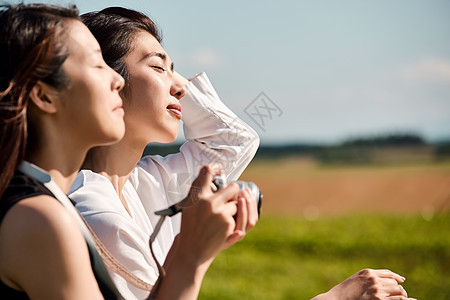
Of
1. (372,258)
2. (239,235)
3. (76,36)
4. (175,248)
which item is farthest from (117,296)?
(372,258)

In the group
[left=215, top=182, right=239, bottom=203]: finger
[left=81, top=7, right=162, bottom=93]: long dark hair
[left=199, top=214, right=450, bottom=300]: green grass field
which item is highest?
[left=81, top=7, right=162, bottom=93]: long dark hair

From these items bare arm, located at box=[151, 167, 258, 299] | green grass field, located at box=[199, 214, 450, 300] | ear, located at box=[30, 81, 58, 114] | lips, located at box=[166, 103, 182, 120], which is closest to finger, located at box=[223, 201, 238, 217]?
bare arm, located at box=[151, 167, 258, 299]

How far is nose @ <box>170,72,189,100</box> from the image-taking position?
153cm

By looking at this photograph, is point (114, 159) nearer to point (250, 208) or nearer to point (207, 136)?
point (207, 136)

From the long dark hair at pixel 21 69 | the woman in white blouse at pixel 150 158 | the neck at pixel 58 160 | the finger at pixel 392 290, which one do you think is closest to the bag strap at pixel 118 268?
the woman in white blouse at pixel 150 158

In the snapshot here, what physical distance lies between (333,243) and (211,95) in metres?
5.05

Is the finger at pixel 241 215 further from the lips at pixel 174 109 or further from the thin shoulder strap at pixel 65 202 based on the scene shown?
the lips at pixel 174 109

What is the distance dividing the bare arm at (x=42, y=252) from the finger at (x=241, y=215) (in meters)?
Answer: 0.28

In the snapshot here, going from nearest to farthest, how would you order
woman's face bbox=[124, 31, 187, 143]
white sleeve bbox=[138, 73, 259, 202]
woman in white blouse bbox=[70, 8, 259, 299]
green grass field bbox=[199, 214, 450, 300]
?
woman in white blouse bbox=[70, 8, 259, 299], woman's face bbox=[124, 31, 187, 143], white sleeve bbox=[138, 73, 259, 202], green grass field bbox=[199, 214, 450, 300]

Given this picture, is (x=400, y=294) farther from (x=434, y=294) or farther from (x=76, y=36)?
(x=434, y=294)

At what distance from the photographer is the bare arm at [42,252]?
3.16 ft

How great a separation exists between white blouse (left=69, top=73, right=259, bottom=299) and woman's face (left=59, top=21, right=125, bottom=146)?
0.27m

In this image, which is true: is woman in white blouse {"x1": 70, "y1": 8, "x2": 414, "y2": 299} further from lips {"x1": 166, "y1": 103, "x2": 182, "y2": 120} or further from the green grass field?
the green grass field

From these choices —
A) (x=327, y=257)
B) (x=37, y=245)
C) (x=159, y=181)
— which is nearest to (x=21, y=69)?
(x=37, y=245)
